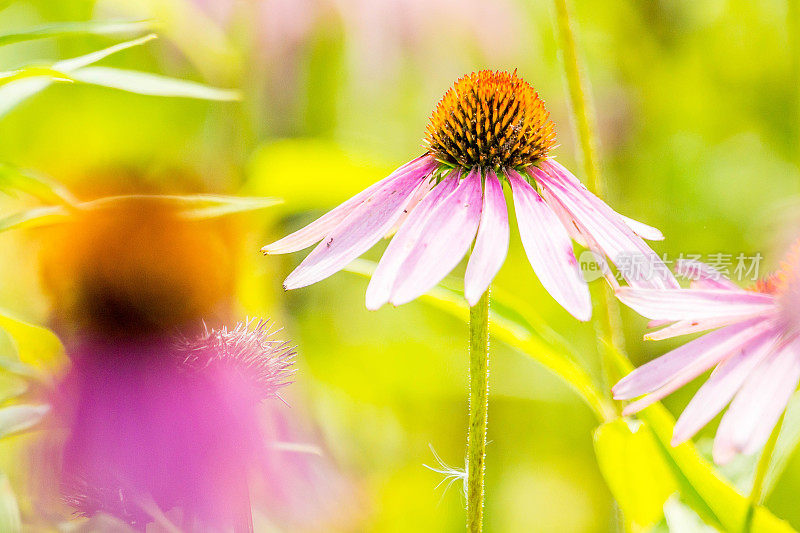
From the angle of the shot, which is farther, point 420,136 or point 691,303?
point 420,136

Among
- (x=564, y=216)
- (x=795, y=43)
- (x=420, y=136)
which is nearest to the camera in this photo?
(x=564, y=216)

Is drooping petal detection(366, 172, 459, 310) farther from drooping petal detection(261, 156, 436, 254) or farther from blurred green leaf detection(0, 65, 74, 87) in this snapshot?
blurred green leaf detection(0, 65, 74, 87)

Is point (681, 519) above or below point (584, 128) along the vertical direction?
below

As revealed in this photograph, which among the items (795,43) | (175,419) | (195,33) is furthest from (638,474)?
(195,33)

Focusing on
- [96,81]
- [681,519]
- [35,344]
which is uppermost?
[96,81]

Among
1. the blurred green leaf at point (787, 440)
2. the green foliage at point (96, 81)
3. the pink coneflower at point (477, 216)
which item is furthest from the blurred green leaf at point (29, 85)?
the blurred green leaf at point (787, 440)

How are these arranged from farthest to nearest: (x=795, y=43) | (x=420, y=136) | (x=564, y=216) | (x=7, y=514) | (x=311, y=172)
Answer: (x=420, y=136), (x=795, y=43), (x=311, y=172), (x=564, y=216), (x=7, y=514)

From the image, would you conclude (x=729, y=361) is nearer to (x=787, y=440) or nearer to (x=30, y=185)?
(x=787, y=440)
